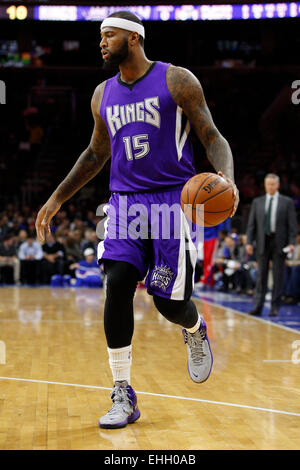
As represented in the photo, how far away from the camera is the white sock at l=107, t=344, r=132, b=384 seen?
3.38 metres

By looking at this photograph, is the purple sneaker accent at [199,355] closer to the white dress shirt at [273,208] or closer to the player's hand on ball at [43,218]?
the player's hand on ball at [43,218]

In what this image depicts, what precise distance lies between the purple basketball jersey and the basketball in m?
0.26

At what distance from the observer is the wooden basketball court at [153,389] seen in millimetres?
3049

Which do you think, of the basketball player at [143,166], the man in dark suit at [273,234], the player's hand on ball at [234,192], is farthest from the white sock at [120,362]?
the man in dark suit at [273,234]

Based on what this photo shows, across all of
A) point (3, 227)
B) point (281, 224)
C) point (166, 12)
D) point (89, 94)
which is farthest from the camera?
point (89, 94)

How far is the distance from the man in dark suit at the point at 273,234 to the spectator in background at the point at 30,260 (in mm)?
7191

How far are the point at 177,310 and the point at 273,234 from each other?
553 cm

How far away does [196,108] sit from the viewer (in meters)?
3.40

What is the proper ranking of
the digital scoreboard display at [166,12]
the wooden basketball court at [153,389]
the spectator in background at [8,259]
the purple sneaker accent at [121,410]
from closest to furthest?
the wooden basketball court at [153,389] < the purple sneaker accent at [121,410] < the spectator in background at [8,259] < the digital scoreboard display at [166,12]

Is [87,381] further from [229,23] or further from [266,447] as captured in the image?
[229,23]

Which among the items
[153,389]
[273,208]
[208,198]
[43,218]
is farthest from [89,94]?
[208,198]

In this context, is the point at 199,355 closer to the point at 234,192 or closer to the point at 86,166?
the point at 234,192

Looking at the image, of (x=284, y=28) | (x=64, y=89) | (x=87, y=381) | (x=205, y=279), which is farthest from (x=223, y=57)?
(x=87, y=381)

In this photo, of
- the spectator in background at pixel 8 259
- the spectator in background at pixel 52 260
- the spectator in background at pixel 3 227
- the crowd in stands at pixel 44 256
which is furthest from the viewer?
the spectator in background at pixel 3 227
